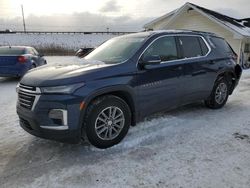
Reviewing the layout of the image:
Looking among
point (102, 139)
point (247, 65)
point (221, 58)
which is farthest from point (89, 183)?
point (247, 65)

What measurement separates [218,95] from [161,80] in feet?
7.48

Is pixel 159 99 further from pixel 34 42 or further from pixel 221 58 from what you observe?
pixel 34 42

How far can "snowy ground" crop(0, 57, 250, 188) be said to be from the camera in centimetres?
335

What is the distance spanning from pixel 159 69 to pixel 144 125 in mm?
1170

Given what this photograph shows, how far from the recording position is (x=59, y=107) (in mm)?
3688

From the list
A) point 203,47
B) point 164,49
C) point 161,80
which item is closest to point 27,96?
point 161,80

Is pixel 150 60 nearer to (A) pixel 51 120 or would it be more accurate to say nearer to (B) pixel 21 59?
(A) pixel 51 120

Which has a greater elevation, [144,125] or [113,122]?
[113,122]

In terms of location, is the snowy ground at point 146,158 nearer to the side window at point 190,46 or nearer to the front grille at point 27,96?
Answer: the front grille at point 27,96

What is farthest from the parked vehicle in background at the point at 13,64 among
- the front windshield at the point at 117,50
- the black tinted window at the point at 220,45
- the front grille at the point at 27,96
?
the black tinted window at the point at 220,45

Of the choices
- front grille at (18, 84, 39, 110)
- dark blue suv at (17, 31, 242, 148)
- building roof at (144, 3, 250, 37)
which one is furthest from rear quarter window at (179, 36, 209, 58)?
building roof at (144, 3, 250, 37)

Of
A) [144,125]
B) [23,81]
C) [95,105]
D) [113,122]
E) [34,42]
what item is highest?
[23,81]

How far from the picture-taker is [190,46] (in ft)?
18.5

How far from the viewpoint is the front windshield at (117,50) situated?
4.61 meters
